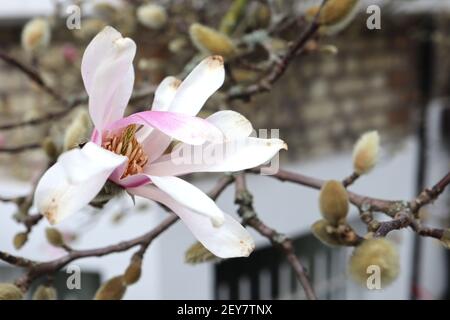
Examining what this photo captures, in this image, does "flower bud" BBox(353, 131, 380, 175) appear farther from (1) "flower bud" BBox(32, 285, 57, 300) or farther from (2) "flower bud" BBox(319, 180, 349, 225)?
(1) "flower bud" BBox(32, 285, 57, 300)

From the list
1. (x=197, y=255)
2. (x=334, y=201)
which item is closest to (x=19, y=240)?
(x=197, y=255)

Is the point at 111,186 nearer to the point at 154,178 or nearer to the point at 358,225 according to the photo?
the point at 154,178

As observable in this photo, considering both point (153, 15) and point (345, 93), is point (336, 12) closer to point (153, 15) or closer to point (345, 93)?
point (153, 15)

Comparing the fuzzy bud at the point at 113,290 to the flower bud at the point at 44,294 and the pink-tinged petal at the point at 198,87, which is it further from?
the pink-tinged petal at the point at 198,87

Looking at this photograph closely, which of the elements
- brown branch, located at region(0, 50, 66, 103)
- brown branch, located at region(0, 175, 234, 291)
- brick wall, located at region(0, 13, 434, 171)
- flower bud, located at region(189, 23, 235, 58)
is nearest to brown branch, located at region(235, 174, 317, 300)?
brown branch, located at region(0, 175, 234, 291)

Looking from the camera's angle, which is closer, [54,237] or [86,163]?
[86,163]
